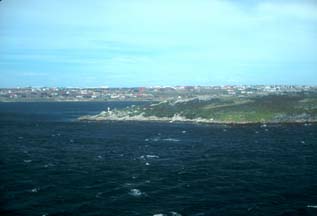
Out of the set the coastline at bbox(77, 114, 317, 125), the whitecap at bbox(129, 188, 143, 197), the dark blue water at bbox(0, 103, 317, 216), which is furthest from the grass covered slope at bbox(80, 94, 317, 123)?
the whitecap at bbox(129, 188, 143, 197)

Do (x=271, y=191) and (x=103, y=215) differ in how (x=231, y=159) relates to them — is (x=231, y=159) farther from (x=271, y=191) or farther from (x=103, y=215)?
(x=103, y=215)

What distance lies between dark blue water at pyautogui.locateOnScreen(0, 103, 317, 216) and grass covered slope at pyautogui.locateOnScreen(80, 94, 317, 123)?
36.6m

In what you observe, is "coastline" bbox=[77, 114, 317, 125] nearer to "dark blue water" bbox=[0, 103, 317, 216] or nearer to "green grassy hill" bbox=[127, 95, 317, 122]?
"green grassy hill" bbox=[127, 95, 317, 122]

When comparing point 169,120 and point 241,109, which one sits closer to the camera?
point 241,109

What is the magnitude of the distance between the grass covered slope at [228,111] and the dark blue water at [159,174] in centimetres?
3661

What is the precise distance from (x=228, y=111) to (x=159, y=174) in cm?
9606

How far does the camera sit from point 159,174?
63.1 meters

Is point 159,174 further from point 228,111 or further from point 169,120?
point 228,111

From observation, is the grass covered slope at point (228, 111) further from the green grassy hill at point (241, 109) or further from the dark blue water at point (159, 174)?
the dark blue water at point (159, 174)

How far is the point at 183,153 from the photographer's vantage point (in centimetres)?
8288

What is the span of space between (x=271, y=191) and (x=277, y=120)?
304 ft

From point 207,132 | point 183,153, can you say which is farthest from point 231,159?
point 207,132

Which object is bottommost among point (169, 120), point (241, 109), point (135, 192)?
point (135, 192)

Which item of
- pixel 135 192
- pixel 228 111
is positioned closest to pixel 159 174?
pixel 135 192
